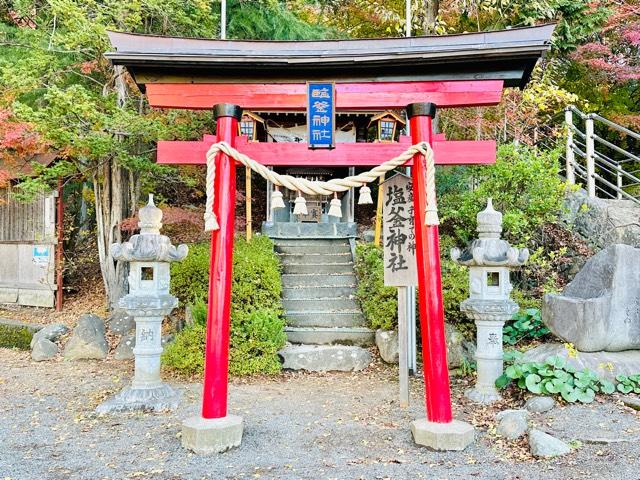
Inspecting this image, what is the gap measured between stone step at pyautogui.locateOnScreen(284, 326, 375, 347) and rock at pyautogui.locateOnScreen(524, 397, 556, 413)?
2911 millimetres

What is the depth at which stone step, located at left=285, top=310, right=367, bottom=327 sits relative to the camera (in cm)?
792

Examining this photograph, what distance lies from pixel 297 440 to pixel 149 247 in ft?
9.34

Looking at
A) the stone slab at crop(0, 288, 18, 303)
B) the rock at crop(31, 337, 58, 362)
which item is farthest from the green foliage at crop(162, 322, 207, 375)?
the stone slab at crop(0, 288, 18, 303)

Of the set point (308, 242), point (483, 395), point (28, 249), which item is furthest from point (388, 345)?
point (28, 249)

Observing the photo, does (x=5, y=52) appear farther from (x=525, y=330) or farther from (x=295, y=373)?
(x=525, y=330)

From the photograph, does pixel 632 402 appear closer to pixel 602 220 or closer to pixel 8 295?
pixel 602 220

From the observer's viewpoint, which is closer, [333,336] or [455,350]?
[455,350]

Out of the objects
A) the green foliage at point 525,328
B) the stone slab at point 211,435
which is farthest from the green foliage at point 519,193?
the stone slab at point 211,435

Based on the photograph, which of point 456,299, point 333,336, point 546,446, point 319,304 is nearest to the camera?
point 546,446

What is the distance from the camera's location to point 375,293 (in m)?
7.82

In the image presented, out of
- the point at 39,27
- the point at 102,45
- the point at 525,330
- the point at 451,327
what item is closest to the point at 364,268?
the point at 451,327

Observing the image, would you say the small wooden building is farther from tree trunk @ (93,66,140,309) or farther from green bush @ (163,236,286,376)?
green bush @ (163,236,286,376)

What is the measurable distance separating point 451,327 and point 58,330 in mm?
6880

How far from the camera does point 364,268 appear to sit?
9016 mm
